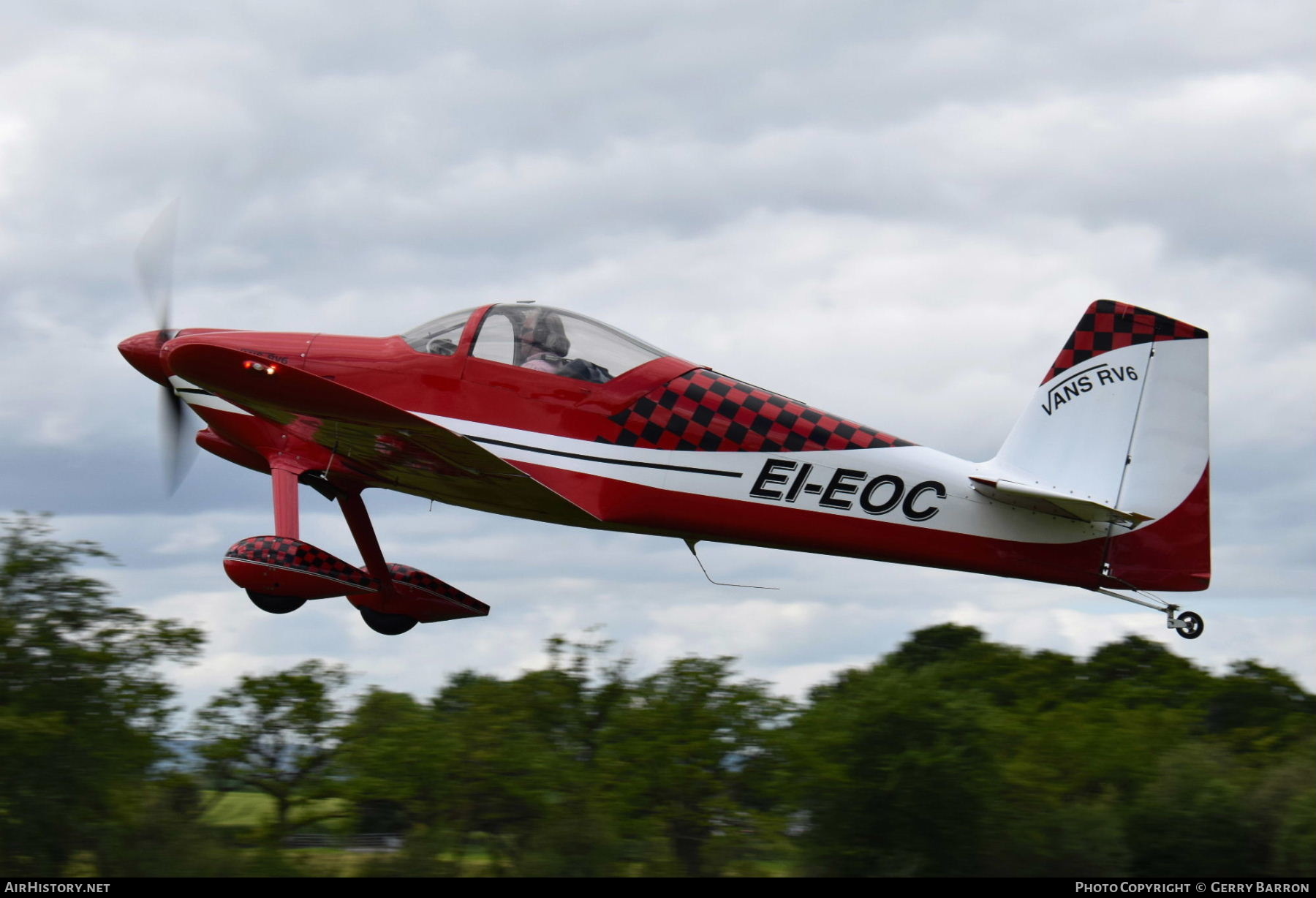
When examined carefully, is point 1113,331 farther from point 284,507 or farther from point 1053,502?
point 284,507

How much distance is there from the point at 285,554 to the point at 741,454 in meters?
3.79

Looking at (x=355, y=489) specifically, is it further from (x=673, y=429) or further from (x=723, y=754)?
(x=723, y=754)

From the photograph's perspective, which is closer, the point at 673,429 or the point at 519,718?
the point at 673,429

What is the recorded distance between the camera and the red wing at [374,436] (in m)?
7.92

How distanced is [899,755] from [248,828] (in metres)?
5.91

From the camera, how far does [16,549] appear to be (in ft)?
34.0

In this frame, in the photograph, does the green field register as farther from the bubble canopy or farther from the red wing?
the bubble canopy

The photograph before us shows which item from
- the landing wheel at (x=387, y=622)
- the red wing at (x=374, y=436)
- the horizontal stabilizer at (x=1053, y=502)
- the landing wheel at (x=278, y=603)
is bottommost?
the landing wheel at (x=387, y=622)

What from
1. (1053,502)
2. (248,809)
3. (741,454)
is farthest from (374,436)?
(1053,502)

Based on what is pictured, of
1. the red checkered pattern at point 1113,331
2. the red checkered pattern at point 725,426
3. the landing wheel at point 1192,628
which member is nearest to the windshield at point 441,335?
the red checkered pattern at point 725,426

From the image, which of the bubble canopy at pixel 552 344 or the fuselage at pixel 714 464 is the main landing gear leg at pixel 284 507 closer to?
the fuselage at pixel 714 464

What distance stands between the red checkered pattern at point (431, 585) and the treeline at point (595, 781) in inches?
46.1

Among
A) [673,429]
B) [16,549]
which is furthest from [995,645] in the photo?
[16,549]

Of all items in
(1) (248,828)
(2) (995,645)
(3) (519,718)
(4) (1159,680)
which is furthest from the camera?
(2) (995,645)
